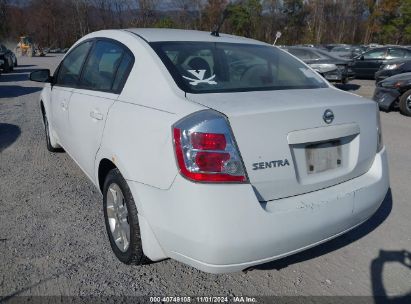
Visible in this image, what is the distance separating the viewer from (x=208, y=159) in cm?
212

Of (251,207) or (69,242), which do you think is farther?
(69,242)

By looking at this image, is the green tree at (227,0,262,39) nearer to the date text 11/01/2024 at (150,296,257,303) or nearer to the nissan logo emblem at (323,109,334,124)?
the nissan logo emblem at (323,109,334,124)

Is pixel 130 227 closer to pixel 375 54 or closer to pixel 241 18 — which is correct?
pixel 375 54

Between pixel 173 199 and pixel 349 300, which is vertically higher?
pixel 173 199

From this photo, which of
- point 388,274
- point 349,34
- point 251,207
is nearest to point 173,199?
point 251,207

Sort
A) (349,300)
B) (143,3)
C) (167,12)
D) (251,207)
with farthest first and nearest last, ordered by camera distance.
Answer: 1. (167,12)
2. (143,3)
3. (349,300)
4. (251,207)

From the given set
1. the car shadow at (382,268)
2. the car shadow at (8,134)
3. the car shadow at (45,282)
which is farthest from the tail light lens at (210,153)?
the car shadow at (8,134)

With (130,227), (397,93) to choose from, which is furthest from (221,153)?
(397,93)

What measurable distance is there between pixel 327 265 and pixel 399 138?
4.60 meters

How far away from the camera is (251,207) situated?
212 centimetres

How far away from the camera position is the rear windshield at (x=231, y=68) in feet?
8.70

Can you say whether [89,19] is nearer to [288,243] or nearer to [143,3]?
[143,3]

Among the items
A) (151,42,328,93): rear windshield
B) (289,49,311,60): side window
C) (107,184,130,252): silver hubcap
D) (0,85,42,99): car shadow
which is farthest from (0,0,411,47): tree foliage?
(107,184,130,252): silver hubcap

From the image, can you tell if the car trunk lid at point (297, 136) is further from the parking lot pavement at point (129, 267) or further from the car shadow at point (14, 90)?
the car shadow at point (14, 90)
